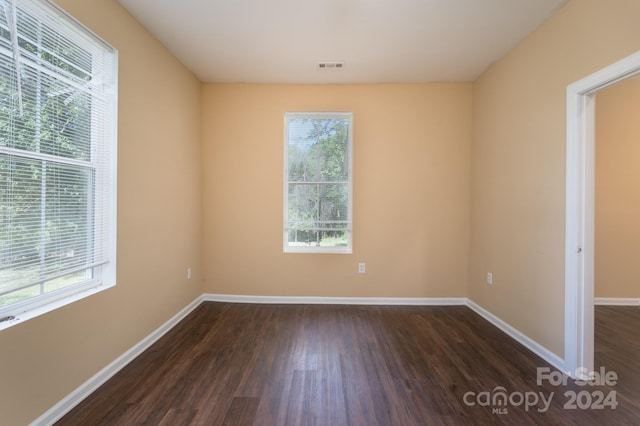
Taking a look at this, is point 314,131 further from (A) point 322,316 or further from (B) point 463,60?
(A) point 322,316

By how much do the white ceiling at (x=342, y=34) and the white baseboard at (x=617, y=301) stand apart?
3191mm

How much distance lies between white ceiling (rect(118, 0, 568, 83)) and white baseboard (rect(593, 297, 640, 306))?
10.5 ft

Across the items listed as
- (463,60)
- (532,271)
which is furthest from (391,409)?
(463,60)

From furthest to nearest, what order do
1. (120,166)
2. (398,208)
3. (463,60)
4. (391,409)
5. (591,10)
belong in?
(398,208) < (463,60) < (120,166) < (591,10) < (391,409)

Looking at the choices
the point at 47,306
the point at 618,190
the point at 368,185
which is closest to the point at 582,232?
the point at 368,185

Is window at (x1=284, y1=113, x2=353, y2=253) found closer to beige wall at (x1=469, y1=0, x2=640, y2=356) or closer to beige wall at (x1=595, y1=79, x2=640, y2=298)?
beige wall at (x1=469, y1=0, x2=640, y2=356)

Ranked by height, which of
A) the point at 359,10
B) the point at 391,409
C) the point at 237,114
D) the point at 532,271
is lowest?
the point at 391,409

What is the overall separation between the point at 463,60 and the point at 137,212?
3.56m

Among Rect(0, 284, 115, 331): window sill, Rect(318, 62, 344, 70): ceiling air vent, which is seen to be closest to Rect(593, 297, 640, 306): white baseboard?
Rect(318, 62, 344, 70): ceiling air vent

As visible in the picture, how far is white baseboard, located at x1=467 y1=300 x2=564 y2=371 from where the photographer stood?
6.76ft

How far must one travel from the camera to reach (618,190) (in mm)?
3141

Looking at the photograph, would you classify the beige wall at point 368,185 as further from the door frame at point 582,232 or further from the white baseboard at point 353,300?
the door frame at point 582,232

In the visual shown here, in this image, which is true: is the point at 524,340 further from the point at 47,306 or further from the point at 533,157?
the point at 47,306

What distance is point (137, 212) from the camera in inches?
87.3
